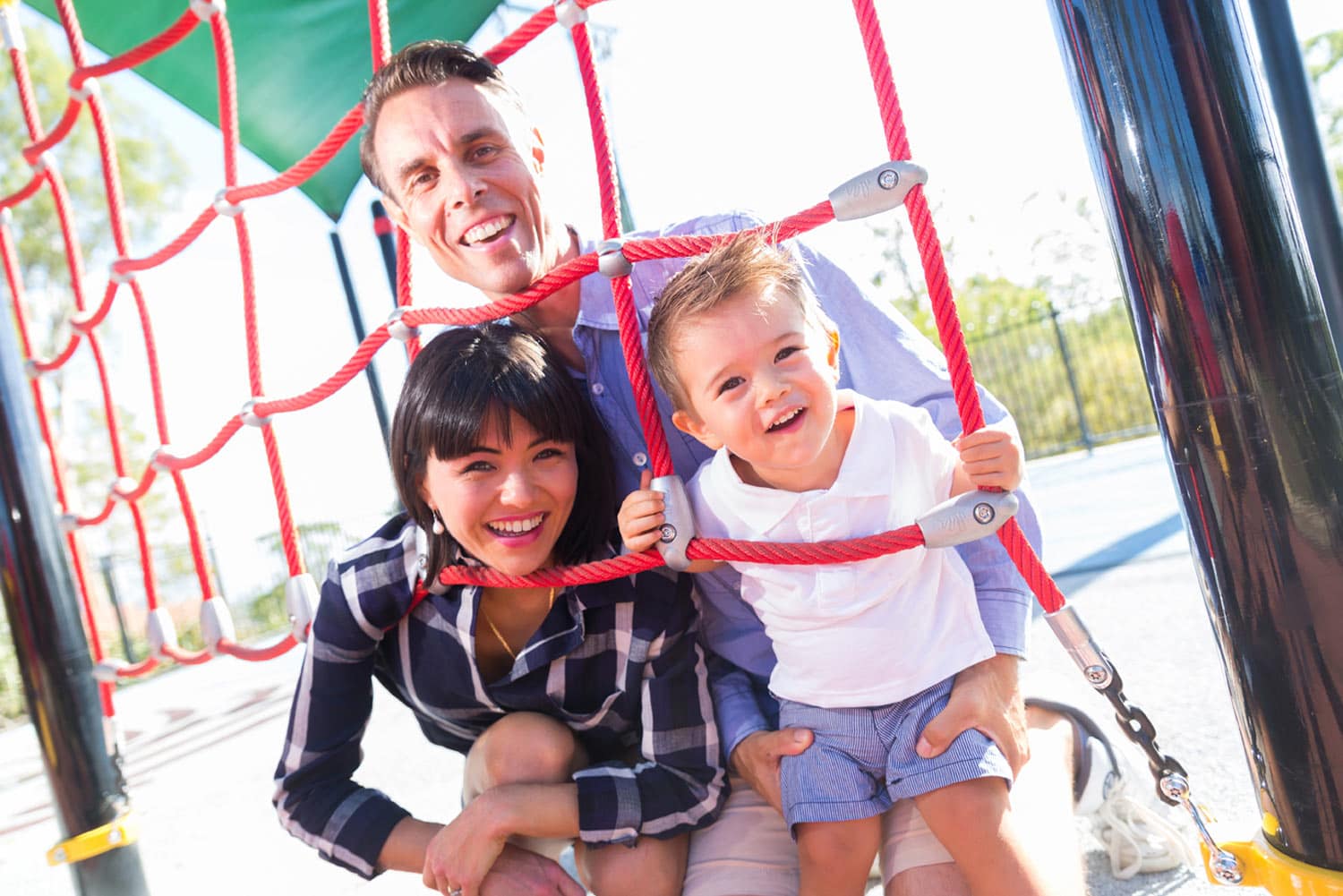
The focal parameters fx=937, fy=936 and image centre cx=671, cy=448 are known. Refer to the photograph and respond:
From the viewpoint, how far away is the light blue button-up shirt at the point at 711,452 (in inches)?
41.1

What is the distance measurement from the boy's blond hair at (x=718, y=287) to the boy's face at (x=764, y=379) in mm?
10

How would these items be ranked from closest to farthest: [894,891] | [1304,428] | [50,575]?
[1304,428]
[894,891]
[50,575]

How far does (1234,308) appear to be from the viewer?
2.18 ft

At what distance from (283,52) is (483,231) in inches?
51.4

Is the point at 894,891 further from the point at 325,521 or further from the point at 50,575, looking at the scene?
the point at 325,521

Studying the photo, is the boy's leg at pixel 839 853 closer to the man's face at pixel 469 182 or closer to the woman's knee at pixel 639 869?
the woman's knee at pixel 639 869

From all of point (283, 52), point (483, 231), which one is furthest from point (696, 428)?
point (283, 52)

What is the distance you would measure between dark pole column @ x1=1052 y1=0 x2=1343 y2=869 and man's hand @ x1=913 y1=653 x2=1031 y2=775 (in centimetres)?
25

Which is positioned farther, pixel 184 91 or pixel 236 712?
pixel 236 712

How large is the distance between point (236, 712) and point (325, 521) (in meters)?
5.66

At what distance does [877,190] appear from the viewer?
845 mm

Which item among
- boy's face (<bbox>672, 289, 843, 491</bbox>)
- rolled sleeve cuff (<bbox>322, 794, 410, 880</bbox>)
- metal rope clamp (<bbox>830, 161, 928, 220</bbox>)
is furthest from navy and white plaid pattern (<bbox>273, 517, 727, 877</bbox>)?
metal rope clamp (<bbox>830, 161, 928, 220</bbox>)

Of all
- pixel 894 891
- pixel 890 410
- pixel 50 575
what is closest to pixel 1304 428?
pixel 890 410

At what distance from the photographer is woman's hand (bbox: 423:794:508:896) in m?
0.97
